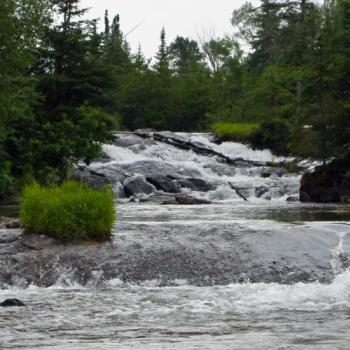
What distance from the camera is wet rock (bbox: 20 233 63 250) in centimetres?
1336

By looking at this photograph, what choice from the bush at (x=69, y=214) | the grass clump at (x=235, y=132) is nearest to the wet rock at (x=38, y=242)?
the bush at (x=69, y=214)

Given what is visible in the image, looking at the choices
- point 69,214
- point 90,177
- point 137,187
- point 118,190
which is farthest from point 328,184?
point 69,214

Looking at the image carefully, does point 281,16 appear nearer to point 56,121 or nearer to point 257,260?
point 56,121

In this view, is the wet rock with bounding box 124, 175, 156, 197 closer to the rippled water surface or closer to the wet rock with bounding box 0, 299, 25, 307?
the rippled water surface

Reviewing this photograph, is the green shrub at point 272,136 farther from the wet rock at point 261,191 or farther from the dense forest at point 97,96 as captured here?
the wet rock at point 261,191

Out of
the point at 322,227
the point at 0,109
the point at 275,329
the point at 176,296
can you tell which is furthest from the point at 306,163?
the point at 275,329

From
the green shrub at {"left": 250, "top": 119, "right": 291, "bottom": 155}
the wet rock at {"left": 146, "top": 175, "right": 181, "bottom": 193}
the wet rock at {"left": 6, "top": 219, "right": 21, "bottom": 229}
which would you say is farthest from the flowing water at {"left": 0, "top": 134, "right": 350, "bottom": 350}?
the green shrub at {"left": 250, "top": 119, "right": 291, "bottom": 155}

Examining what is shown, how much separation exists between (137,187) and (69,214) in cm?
1803

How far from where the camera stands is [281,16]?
50344 millimetres

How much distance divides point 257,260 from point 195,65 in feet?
189

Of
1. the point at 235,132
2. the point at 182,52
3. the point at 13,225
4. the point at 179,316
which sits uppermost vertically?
the point at 182,52

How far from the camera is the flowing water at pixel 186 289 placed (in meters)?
8.40

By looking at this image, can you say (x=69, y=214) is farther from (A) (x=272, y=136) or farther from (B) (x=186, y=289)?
(A) (x=272, y=136)

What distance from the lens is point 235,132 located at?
4422cm
